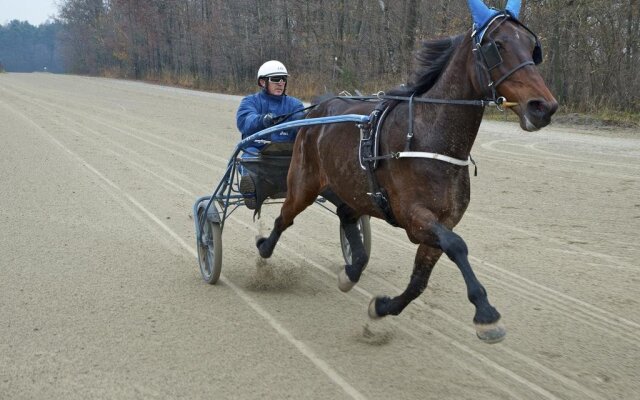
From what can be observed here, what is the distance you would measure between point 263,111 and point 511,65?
2.80 m

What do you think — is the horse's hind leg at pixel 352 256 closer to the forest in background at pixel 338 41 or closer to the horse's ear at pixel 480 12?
the horse's ear at pixel 480 12

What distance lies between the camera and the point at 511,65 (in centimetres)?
310

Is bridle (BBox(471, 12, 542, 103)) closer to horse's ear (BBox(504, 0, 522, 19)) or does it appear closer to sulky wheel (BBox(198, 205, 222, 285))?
horse's ear (BBox(504, 0, 522, 19))

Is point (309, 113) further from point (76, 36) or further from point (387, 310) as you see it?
point (76, 36)

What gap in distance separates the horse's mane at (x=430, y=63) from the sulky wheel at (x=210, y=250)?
2025mm

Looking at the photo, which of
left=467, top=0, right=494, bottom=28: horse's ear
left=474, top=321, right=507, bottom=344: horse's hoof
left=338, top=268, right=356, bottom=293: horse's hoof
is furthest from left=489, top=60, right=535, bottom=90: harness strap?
left=338, top=268, right=356, bottom=293: horse's hoof

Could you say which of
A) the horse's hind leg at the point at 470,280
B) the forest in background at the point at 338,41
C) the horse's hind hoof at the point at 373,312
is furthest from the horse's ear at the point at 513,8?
the forest in background at the point at 338,41

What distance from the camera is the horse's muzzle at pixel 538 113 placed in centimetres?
290

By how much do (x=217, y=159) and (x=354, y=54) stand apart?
56.6ft

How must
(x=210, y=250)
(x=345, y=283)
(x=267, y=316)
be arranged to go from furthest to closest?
(x=210, y=250) → (x=345, y=283) → (x=267, y=316)

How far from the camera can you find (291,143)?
521 centimetres

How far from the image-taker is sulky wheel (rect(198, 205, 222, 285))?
5.01 metres

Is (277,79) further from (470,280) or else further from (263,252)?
(470,280)

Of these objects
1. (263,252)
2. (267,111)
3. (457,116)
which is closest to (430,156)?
(457,116)
